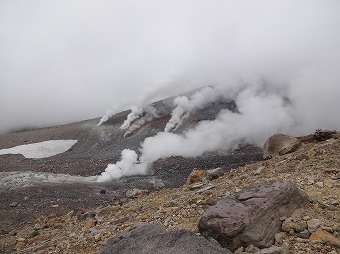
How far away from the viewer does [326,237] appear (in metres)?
5.32

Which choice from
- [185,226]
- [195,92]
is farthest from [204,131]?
[185,226]

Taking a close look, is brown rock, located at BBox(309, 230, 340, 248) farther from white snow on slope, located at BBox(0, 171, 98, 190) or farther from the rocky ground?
white snow on slope, located at BBox(0, 171, 98, 190)

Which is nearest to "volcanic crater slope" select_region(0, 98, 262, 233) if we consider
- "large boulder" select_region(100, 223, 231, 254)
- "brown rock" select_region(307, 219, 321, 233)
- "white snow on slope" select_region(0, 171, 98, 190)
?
"white snow on slope" select_region(0, 171, 98, 190)

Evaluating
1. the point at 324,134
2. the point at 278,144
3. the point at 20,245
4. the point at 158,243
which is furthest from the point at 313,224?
the point at 278,144

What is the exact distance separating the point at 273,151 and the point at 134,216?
10.2 m

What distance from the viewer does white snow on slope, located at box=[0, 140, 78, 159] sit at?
3797cm

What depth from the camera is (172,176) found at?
75.7ft

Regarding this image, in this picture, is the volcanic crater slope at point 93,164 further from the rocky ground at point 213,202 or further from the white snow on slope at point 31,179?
the rocky ground at point 213,202

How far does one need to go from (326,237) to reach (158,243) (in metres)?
2.36

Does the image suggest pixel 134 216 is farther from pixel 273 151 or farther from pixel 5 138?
pixel 5 138

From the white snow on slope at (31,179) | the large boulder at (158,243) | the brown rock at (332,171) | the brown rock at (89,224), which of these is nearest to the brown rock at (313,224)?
the large boulder at (158,243)

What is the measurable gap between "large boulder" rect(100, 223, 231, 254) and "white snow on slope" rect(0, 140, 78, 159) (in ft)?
111

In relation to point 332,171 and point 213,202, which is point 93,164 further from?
point 332,171

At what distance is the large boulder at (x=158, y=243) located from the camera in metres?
4.80
